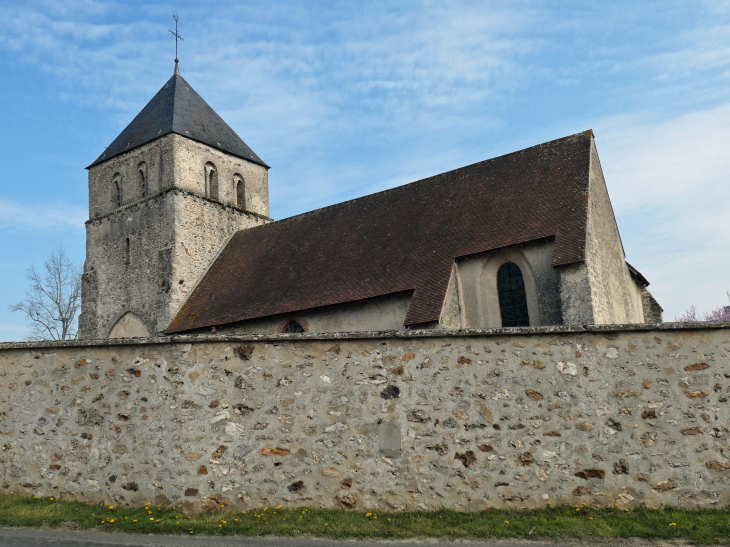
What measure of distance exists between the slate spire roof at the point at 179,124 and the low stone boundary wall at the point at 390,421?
21460mm

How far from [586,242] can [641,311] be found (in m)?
8.23

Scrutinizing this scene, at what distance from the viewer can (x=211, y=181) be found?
28.1m

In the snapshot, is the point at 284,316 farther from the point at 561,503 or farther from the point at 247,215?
the point at 561,503

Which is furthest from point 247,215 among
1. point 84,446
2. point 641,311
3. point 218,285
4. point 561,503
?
point 561,503

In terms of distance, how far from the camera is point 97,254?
28109 mm

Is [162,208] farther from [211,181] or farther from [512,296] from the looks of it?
[512,296]

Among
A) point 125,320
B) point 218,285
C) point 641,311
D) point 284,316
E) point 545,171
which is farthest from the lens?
point 125,320

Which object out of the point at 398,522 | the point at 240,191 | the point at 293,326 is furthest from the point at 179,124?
the point at 398,522

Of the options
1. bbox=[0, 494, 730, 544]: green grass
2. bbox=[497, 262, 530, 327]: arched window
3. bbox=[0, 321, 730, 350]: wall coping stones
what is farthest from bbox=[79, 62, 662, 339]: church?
bbox=[0, 494, 730, 544]: green grass

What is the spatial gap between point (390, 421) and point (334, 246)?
1466 cm

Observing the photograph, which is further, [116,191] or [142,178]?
[116,191]

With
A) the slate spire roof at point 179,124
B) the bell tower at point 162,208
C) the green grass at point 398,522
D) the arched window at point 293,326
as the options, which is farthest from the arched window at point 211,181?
the green grass at point 398,522

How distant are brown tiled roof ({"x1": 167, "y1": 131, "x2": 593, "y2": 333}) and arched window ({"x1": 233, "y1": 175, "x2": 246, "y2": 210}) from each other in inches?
189

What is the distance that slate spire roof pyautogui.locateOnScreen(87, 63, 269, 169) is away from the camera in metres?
27.7
